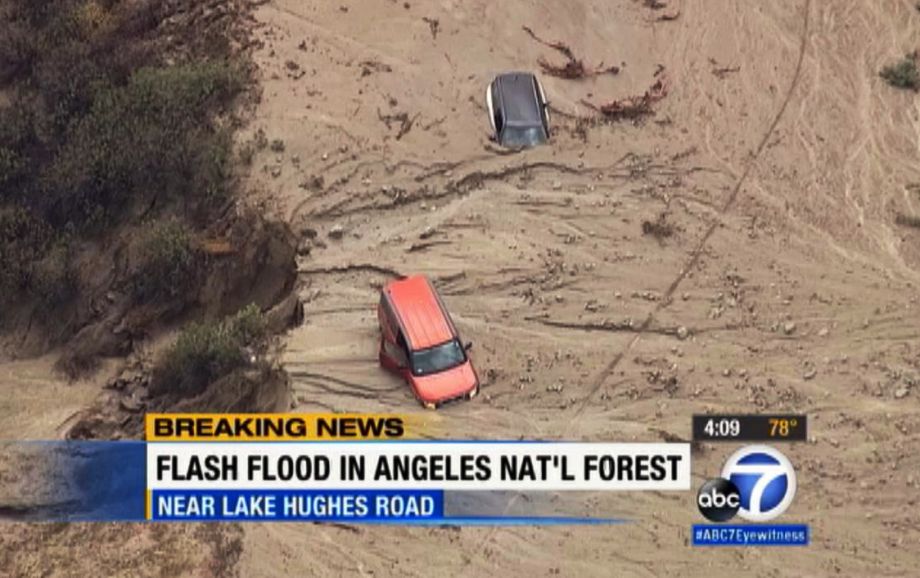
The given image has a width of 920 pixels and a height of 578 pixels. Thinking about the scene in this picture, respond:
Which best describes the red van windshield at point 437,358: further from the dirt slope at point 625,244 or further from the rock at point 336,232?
the rock at point 336,232

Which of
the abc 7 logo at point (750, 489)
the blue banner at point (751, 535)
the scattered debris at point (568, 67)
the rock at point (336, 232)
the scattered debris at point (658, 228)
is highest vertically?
the scattered debris at point (568, 67)

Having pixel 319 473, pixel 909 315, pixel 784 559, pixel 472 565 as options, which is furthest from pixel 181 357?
pixel 909 315

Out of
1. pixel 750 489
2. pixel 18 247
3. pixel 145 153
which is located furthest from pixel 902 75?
pixel 18 247

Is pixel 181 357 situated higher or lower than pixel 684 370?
lower

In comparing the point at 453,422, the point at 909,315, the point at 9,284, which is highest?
the point at 909,315

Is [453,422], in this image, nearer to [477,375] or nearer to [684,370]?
[477,375]

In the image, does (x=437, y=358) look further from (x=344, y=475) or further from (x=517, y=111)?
(x=517, y=111)

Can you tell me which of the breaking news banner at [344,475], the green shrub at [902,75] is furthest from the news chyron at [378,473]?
the green shrub at [902,75]
